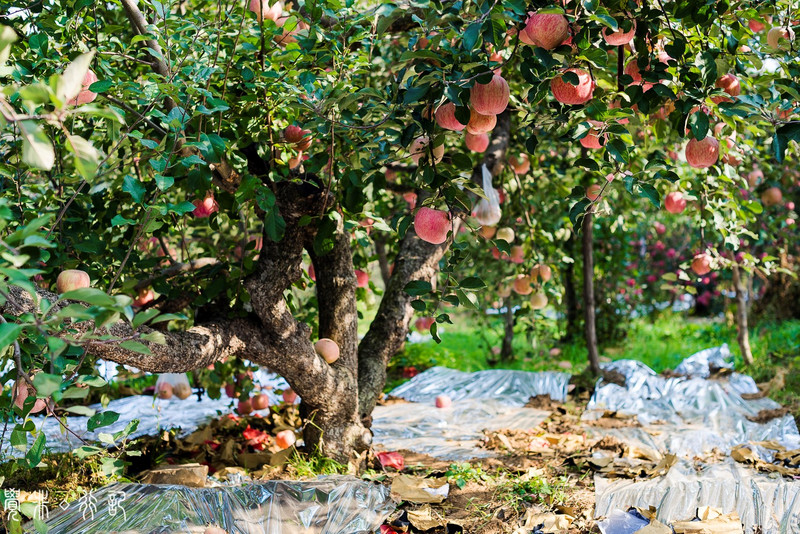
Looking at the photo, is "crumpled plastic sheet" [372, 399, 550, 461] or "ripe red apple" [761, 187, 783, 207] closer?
"crumpled plastic sheet" [372, 399, 550, 461]

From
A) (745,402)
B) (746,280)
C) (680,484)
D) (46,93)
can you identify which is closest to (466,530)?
(680,484)

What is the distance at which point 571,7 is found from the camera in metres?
1.44

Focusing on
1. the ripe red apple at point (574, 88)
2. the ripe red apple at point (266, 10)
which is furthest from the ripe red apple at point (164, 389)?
the ripe red apple at point (574, 88)

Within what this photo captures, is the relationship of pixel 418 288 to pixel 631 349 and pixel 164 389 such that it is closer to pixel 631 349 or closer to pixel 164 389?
pixel 164 389

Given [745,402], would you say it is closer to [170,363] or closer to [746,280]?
[746,280]

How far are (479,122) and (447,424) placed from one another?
90.9 inches

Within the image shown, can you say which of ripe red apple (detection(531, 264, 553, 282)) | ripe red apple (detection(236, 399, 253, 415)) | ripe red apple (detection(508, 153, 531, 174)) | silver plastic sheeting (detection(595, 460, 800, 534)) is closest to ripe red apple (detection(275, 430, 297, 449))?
ripe red apple (detection(236, 399, 253, 415))

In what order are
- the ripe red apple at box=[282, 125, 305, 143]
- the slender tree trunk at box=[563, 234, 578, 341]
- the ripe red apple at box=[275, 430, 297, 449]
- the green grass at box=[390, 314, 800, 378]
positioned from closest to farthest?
1. the ripe red apple at box=[282, 125, 305, 143]
2. the ripe red apple at box=[275, 430, 297, 449]
3. the green grass at box=[390, 314, 800, 378]
4. the slender tree trunk at box=[563, 234, 578, 341]

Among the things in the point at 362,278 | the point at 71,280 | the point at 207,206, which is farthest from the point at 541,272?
the point at 71,280

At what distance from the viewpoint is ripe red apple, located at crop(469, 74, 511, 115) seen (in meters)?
1.45

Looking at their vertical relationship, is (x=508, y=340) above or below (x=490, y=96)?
below

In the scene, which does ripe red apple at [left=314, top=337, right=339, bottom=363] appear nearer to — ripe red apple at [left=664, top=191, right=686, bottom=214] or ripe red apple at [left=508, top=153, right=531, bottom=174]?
ripe red apple at [left=508, top=153, right=531, bottom=174]

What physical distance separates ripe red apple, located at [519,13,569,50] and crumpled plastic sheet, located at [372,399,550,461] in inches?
77.4

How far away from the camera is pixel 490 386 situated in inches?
171
